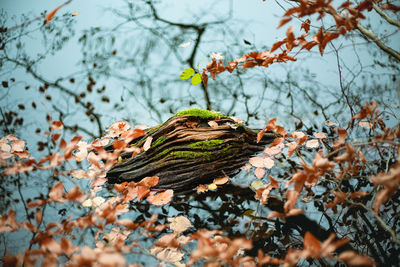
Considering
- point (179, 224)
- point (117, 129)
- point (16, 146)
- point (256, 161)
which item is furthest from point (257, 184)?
point (16, 146)

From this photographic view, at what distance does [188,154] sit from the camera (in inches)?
80.3

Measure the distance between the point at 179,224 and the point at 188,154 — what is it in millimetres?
645

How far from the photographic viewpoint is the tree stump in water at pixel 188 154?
1.99m

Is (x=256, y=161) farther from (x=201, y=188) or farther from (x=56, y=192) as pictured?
(x=56, y=192)

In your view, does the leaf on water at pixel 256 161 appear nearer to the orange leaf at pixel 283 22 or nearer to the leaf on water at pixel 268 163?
the leaf on water at pixel 268 163

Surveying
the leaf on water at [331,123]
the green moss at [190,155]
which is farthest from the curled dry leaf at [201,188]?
the leaf on water at [331,123]

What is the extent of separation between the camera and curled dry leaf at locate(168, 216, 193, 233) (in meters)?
1.55

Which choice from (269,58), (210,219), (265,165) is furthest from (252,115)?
(210,219)

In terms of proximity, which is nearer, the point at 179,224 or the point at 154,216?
the point at 154,216

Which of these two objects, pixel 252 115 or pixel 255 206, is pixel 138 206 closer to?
pixel 255 206

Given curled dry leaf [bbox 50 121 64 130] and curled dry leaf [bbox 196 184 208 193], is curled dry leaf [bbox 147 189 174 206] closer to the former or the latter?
curled dry leaf [bbox 196 184 208 193]

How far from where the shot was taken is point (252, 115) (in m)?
3.14

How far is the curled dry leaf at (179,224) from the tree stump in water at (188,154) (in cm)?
34

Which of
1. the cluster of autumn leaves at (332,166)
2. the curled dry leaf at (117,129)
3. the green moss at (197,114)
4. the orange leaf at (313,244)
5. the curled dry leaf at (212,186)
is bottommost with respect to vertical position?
the orange leaf at (313,244)
